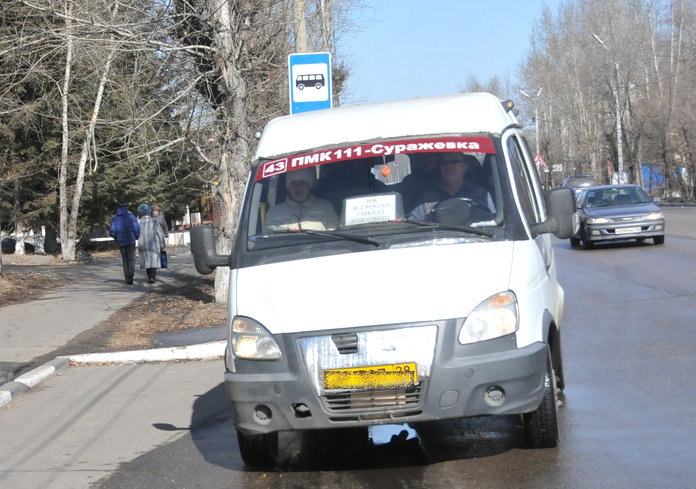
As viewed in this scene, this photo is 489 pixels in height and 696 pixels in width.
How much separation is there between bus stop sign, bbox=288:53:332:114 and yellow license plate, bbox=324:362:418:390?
8.50 metres

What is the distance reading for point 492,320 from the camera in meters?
5.20

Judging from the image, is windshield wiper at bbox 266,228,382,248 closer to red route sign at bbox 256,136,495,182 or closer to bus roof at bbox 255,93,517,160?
red route sign at bbox 256,136,495,182

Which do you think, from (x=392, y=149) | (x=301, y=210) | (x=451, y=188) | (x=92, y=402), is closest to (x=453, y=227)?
(x=451, y=188)

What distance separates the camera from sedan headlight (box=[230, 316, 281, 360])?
5.36m

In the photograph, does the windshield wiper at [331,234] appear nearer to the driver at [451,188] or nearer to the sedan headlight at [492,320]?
the driver at [451,188]

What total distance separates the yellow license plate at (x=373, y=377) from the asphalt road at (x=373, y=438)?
1.96 ft

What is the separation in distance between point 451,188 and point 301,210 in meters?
0.95

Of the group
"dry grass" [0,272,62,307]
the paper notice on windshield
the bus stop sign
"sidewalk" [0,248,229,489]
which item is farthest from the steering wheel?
"dry grass" [0,272,62,307]

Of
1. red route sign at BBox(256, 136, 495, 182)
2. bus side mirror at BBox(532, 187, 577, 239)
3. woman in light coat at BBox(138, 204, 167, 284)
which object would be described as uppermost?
red route sign at BBox(256, 136, 495, 182)

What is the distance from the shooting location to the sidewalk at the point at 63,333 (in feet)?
33.1

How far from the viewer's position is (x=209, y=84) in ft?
48.5

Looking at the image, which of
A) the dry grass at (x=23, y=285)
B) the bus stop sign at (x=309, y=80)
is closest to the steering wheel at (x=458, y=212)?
the bus stop sign at (x=309, y=80)

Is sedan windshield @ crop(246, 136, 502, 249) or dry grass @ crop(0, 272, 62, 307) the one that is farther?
dry grass @ crop(0, 272, 62, 307)

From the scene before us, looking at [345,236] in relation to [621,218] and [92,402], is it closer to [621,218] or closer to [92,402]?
[92,402]
